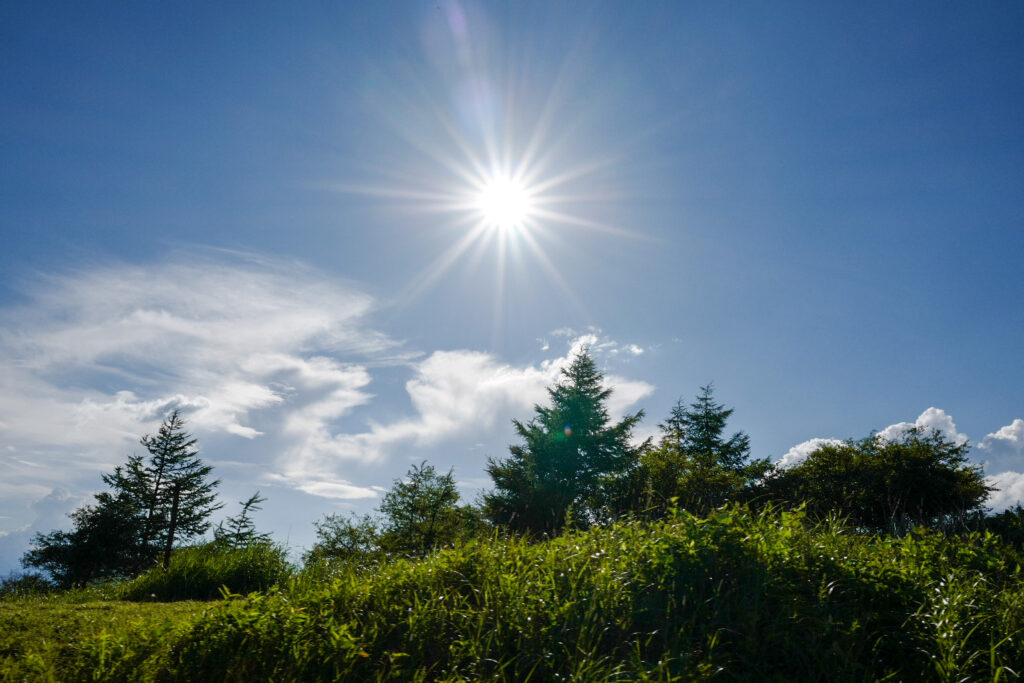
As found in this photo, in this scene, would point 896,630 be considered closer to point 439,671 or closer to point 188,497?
point 439,671

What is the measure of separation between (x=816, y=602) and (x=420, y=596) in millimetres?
3872

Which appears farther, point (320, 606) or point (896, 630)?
point (320, 606)

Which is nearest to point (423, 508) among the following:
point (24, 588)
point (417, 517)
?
point (417, 517)

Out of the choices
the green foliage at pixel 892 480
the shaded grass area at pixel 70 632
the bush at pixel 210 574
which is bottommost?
the shaded grass area at pixel 70 632

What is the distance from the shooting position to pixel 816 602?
17.1 feet

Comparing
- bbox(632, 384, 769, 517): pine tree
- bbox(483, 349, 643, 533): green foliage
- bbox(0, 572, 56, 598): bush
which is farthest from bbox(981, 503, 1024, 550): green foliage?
bbox(0, 572, 56, 598): bush

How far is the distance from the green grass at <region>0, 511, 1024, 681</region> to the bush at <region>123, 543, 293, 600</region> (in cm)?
325

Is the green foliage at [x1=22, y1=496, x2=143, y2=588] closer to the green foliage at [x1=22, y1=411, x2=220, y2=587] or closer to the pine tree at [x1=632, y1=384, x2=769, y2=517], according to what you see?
the green foliage at [x1=22, y1=411, x2=220, y2=587]

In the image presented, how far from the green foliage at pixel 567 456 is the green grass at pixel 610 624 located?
2127 centimetres

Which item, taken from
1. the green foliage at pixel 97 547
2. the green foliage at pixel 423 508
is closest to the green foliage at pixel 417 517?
the green foliage at pixel 423 508

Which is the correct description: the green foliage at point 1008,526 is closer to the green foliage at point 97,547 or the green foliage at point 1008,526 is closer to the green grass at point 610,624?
the green grass at point 610,624

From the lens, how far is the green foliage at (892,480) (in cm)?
2702

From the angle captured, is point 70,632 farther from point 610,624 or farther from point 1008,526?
point 1008,526

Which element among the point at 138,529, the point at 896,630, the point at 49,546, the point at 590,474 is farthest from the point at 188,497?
the point at 896,630
